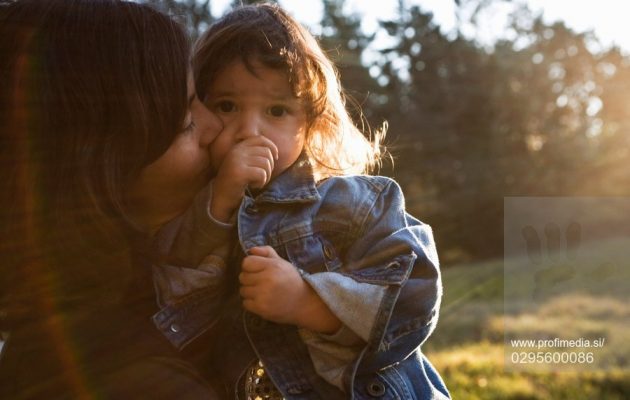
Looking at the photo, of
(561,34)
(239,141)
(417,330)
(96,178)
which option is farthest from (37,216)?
(561,34)

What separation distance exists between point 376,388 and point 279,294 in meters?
0.35

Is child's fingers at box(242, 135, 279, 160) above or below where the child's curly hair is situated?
below

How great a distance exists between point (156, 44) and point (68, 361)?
2.32 ft

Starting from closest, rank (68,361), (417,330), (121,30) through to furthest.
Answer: (68,361) → (121,30) → (417,330)

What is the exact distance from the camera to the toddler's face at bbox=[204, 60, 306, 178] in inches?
78.0

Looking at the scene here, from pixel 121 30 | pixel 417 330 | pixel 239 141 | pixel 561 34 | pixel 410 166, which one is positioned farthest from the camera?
pixel 561 34

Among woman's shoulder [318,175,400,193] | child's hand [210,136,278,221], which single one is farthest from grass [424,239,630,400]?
child's hand [210,136,278,221]

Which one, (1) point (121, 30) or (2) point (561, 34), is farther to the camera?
(2) point (561, 34)

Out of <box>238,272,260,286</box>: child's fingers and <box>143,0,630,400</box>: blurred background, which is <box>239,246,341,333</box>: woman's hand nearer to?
<box>238,272,260,286</box>: child's fingers

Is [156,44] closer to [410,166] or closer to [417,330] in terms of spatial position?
[417,330]

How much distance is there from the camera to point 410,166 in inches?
646

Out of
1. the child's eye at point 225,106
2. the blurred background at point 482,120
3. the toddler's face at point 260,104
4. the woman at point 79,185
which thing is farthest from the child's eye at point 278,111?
the blurred background at point 482,120

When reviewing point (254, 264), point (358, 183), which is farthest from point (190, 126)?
point (358, 183)

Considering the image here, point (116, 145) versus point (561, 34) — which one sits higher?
point (116, 145)
